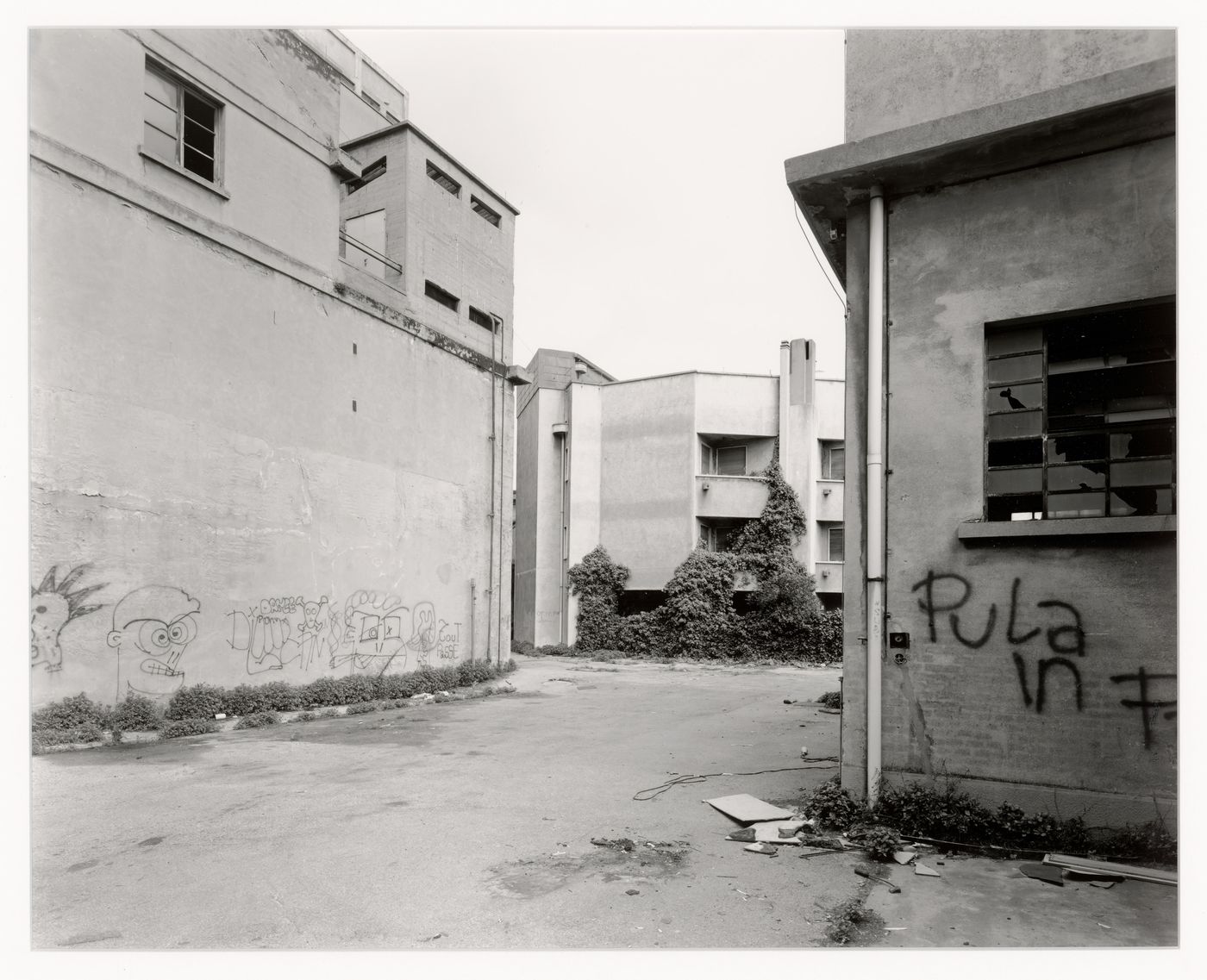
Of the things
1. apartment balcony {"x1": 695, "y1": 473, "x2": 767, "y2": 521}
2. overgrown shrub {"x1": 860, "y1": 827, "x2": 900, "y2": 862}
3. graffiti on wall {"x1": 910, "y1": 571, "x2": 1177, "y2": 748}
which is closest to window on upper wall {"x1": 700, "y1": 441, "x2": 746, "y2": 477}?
apartment balcony {"x1": 695, "y1": 473, "x2": 767, "y2": 521}

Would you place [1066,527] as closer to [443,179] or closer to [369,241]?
[443,179]

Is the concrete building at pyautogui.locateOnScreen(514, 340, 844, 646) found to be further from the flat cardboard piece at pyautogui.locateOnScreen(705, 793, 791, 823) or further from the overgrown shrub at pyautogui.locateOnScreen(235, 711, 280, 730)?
the flat cardboard piece at pyautogui.locateOnScreen(705, 793, 791, 823)

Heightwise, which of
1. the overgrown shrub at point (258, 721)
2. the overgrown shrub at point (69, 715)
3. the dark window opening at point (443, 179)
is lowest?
the overgrown shrub at point (258, 721)

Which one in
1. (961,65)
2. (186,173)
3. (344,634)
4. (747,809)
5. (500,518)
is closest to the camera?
(961,65)

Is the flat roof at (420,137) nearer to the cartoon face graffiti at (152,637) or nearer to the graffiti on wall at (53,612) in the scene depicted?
the cartoon face graffiti at (152,637)

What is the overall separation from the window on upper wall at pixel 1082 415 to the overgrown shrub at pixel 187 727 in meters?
9.55

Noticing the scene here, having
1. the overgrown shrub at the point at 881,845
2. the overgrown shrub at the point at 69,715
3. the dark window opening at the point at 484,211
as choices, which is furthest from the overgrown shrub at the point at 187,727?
the dark window opening at the point at 484,211

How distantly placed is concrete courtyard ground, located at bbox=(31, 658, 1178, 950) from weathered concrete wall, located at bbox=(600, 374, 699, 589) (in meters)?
17.4

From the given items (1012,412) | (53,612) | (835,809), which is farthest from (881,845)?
(53,612)

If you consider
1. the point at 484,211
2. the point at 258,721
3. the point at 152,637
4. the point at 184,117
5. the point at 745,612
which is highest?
the point at 484,211

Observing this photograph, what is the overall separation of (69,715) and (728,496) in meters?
20.5

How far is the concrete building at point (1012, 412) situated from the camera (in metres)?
5.24

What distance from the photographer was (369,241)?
18.1m

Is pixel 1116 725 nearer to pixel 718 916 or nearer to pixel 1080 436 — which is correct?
pixel 1080 436
